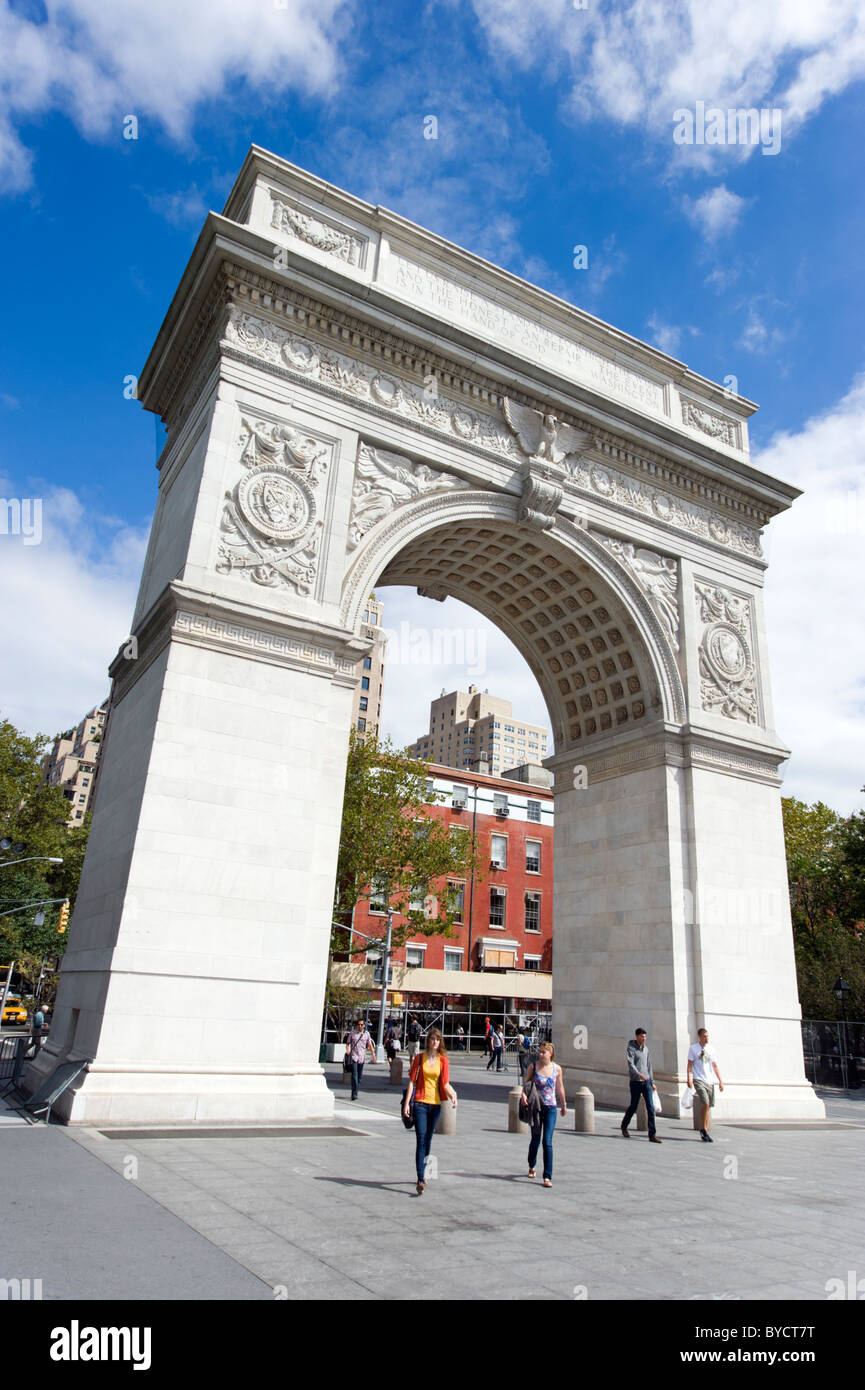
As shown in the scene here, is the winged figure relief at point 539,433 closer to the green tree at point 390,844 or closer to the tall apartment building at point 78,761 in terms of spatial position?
the green tree at point 390,844

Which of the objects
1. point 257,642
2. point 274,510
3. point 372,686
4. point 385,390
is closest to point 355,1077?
point 257,642

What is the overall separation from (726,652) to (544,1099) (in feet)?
50.9

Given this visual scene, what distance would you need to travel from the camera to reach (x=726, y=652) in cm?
2373

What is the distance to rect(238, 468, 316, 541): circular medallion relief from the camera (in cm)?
1745

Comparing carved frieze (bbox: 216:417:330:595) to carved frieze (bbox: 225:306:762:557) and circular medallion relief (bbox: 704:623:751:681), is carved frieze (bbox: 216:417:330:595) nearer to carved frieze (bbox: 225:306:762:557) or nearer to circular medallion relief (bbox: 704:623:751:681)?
carved frieze (bbox: 225:306:762:557)

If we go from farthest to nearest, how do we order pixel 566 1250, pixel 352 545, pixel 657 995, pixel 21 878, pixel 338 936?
pixel 21 878, pixel 338 936, pixel 657 995, pixel 352 545, pixel 566 1250

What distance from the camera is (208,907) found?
48.8 feet

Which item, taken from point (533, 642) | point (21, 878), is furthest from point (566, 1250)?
point (21, 878)

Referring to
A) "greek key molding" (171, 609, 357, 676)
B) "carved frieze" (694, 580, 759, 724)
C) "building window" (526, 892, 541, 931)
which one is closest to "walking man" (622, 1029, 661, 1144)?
"greek key molding" (171, 609, 357, 676)

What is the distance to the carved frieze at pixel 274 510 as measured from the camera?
56.4 feet

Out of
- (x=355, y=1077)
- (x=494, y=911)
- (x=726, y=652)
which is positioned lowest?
(x=355, y=1077)

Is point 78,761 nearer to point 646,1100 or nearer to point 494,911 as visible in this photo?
point 494,911
